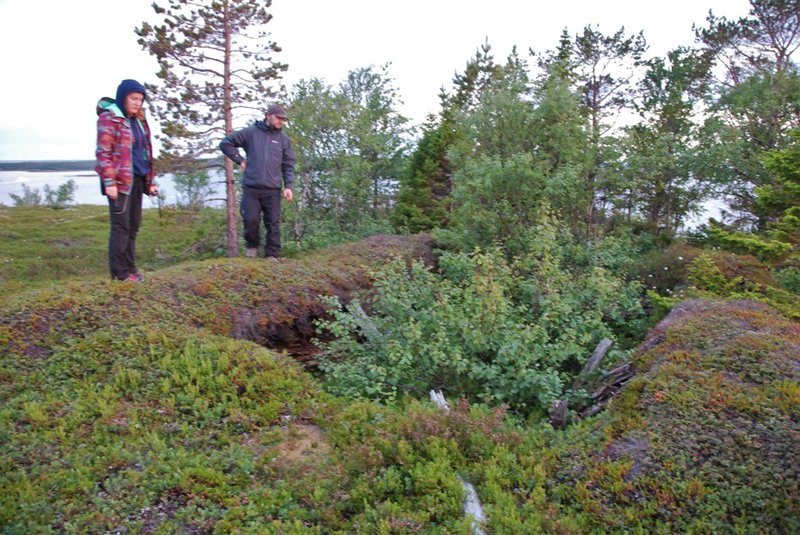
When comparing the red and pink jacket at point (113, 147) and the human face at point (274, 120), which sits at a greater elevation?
the human face at point (274, 120)

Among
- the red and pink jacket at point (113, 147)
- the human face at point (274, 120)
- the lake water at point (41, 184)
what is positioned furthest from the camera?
the lake water at point (41, 184)

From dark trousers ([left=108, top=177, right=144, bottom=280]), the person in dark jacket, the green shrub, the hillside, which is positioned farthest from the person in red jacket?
the green shrub

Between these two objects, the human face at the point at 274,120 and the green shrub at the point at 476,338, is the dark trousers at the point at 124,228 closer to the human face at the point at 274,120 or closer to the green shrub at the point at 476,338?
the human face at the point at 274,120

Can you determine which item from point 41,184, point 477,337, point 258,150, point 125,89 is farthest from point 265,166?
point 41,184

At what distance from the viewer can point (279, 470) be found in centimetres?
428

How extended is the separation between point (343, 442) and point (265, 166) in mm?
5333

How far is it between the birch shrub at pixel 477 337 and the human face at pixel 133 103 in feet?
10.6

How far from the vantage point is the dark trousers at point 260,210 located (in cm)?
895

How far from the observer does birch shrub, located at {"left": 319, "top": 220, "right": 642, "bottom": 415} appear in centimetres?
584

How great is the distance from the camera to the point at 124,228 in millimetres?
6934

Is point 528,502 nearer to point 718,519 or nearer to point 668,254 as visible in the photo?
point 718,519

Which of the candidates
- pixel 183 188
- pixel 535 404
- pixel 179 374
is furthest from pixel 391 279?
pixel 183 188

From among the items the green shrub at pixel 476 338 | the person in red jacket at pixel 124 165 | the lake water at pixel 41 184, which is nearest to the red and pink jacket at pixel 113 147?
the person in red jacket at pixel 124 165

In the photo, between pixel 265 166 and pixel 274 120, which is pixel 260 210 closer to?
pixel 265 166
